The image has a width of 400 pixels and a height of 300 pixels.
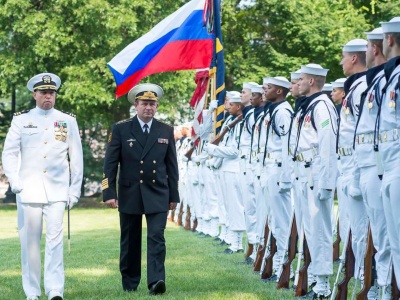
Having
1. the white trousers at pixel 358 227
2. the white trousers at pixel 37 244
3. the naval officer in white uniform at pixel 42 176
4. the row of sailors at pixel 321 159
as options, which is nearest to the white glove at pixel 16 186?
the naval officer in white uniform at pixel 42 176

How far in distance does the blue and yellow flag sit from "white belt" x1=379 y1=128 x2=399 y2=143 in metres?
7.09

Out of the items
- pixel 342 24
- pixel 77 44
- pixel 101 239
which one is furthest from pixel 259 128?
pixel 342 24

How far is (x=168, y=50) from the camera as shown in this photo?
1498 centimetres

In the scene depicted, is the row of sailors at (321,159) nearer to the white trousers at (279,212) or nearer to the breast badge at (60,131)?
A: the white trousers at (279,212)

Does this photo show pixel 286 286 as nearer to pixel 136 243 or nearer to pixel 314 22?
pixel 136 243

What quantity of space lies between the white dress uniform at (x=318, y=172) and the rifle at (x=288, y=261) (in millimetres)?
676

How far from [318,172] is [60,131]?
2.61m

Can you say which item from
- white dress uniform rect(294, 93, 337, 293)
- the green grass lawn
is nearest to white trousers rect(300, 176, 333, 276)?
white dress uniform rect(294, 93, 337, 293)

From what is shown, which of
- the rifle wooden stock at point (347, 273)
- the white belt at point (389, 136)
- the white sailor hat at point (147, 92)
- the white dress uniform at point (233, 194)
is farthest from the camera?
the white dress uniform at point (233, 194)

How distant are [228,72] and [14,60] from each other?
27.7 feet

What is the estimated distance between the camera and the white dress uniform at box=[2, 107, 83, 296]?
10281mm

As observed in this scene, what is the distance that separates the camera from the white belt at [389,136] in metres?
7.17

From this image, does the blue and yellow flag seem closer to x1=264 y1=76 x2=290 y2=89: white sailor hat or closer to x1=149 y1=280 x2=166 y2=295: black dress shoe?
x1=264 y1=76 x2=290 y2=89: white sailor hat

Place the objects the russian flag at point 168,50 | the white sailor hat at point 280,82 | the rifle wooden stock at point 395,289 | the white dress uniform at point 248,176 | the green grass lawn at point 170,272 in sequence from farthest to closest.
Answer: the white dress uniform at point 248,176 < the russian flag at point 168,50 < the white sailor hat at point 280,82 < the green grass lawn at point 170,272 < the rifle wooden stock at point 395,289
